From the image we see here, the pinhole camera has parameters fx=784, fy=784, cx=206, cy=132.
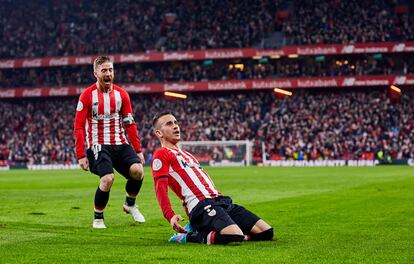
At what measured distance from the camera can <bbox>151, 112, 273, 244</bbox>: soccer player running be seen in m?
9.76

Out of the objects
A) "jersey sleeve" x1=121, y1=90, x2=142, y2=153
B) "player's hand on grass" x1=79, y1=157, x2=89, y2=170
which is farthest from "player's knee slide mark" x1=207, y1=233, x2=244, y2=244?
"jersey sleeve" x1=121, y1=90, x2=142, y2=153

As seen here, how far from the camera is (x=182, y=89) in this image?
6981 cm

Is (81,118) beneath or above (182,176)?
above

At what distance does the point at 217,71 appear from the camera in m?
72.0

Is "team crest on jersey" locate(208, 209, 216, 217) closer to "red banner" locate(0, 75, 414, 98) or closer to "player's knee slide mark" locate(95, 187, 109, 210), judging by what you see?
"player's knee slide mark" locate(95, 187, 109, 210)

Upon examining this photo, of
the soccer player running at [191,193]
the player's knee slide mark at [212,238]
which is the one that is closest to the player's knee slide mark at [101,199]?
the soccer player running at [191,193]

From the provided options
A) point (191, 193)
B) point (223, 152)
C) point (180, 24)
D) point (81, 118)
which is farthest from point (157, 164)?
point (180, 24)

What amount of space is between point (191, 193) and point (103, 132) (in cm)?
312

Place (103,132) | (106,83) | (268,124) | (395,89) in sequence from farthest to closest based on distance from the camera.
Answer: (395,89) < (268,124) < (103,132) < (106,83)

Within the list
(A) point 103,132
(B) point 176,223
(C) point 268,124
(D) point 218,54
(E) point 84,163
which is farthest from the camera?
(D) point 218,54

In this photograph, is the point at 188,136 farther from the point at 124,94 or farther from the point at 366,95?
the point at 124,94

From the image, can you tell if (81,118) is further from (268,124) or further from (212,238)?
(268,124)

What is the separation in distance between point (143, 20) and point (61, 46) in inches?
324

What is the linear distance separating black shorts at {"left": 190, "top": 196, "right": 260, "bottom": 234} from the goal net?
1975 inches
